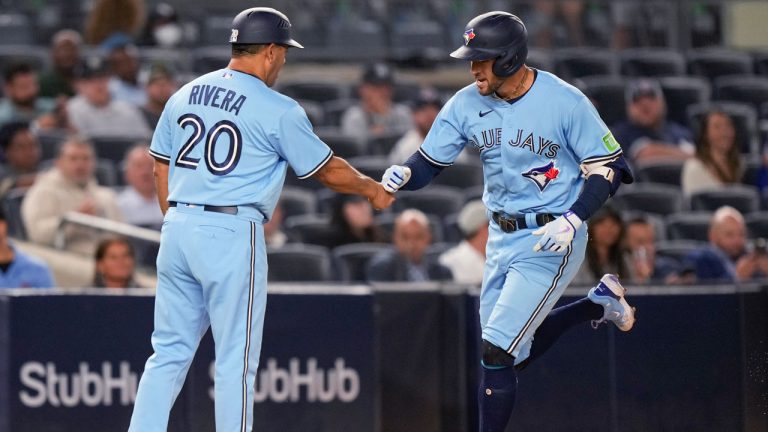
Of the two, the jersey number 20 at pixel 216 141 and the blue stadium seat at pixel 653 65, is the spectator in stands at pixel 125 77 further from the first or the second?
the jersey number 20 at pixel 216 141

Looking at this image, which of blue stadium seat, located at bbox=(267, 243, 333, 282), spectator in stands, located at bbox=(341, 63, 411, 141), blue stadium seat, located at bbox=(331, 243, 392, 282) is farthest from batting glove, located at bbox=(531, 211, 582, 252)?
spectator in stands, located at bbox=(341, 63, 411, 141)

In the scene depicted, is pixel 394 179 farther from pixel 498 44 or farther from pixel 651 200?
pixel 651 200

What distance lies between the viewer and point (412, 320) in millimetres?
6992

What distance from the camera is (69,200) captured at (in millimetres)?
8930

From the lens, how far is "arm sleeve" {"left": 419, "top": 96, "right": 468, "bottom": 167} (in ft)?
18.6

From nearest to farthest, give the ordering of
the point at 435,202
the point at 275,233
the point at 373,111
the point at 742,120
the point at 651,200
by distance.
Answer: the point at 275,233 → the point at 435,202 → the point at 651,200 → the point at 373,111 → the point at 742,120

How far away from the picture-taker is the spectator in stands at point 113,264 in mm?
7730

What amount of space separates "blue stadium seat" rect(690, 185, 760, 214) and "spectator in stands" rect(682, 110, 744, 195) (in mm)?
117

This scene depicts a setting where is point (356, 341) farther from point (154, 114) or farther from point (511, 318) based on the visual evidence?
point (154, 114)

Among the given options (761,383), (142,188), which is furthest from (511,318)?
(142,188)

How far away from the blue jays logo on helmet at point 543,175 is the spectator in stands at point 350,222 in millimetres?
4037

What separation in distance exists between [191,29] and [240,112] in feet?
31.6

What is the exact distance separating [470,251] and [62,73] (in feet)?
15.4

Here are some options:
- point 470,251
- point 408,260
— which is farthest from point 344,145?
point 470,251
